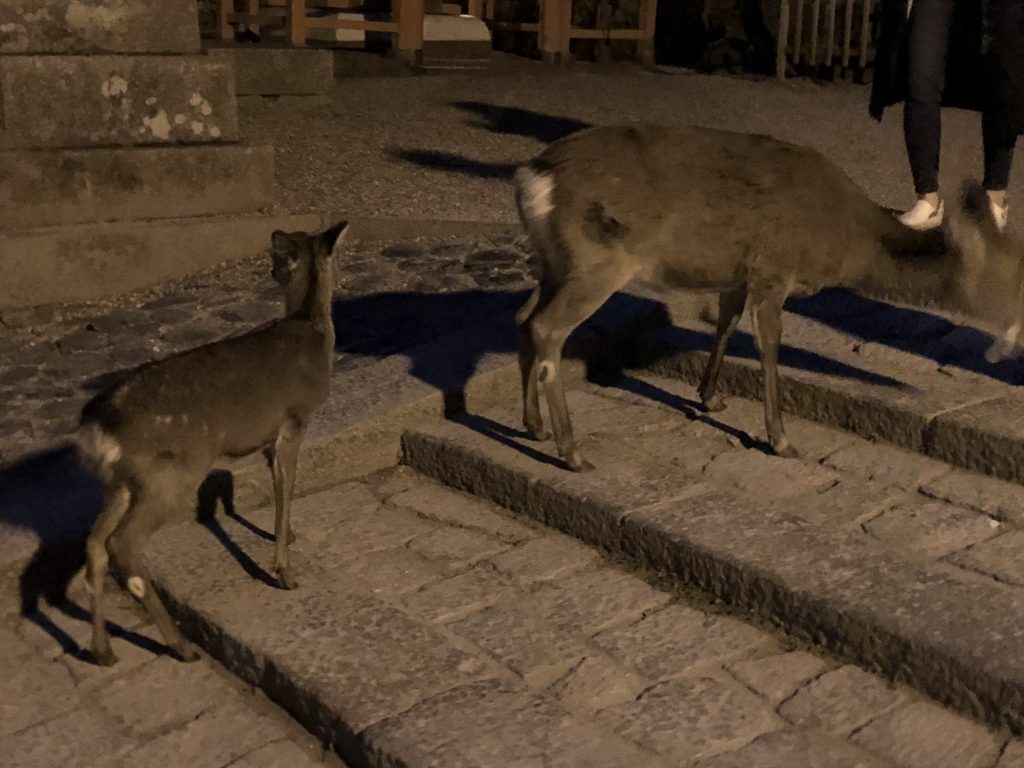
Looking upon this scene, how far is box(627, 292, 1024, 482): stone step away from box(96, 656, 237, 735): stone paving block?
2.37 metres

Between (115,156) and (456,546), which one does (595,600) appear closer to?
(456,546)

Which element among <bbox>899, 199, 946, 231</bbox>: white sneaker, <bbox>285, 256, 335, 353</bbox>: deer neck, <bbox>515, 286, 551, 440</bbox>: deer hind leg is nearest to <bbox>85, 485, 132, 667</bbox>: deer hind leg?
<bbox>285, 256, 335, 353</bbox>: deer neck

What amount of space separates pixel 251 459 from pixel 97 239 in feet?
10.4

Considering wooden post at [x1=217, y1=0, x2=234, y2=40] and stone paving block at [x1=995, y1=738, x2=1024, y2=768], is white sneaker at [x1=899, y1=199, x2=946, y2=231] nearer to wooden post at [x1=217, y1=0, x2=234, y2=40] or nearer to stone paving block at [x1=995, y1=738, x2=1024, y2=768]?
stone paving block at [x1=995, y1=738, x2=1024, y2=768]

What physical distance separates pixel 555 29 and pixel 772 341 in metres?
11.2

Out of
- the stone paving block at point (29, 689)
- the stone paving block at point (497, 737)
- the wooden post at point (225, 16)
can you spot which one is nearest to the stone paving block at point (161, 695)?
the stone paving block at point (29, 689)

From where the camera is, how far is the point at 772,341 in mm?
4812

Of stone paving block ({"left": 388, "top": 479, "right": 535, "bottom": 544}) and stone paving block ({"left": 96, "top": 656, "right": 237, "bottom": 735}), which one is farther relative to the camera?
stone paving block ({"left": 388, "top": 479, "right": 535, "bottom": 544})

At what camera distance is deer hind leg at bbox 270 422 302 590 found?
13.0ft

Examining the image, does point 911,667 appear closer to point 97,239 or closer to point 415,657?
point 415,657

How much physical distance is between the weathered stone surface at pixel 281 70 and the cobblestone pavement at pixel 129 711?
776cm

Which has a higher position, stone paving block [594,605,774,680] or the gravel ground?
the gravel ground

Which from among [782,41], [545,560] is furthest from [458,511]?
[782,41]

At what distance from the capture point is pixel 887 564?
382 cm
